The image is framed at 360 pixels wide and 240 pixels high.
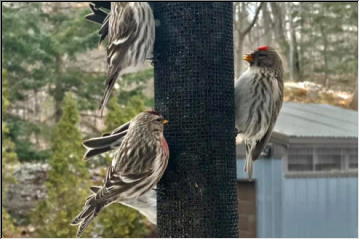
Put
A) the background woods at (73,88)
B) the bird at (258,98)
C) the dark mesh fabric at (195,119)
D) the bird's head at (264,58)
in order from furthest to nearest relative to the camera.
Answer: the background woods at (73,88) → the bird's head at (264,58) → the bird at (258,98) → the dark mesh fabric at (195,119)

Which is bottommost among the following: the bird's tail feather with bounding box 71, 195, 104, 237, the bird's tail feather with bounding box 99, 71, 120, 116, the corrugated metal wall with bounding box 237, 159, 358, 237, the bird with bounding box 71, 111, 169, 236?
the corrugated metal wall with bounding box 237, 159, 358, 237

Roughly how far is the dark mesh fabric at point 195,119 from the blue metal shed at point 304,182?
4.61 metres

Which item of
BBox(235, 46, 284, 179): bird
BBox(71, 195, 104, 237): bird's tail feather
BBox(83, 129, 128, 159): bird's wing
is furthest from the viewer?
BBox(235, 46, 284, 179): bird

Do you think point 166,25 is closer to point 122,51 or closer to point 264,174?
point 122,51

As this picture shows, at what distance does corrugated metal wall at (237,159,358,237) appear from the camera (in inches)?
288

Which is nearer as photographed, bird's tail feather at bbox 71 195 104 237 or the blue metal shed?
bird's tail feather at bbox 71 195 104 237

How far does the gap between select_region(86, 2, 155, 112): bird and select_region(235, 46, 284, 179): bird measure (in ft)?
1.50

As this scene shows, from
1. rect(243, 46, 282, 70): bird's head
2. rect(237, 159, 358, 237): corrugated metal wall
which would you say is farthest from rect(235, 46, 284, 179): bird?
rect(237, 159, 358, 237): corrugated metal wall

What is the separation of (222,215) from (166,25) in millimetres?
787

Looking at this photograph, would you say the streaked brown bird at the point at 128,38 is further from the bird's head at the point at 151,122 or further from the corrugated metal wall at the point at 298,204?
the corrugated metal wall at the point at 298,204

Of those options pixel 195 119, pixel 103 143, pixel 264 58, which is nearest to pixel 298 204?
pixel 264 58

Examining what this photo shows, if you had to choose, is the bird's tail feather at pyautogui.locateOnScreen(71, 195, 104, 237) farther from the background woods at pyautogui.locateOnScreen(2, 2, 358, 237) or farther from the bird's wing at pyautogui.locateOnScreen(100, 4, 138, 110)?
the background woods at pyautogui.locateOnScreen(2, 2, 358, 237)

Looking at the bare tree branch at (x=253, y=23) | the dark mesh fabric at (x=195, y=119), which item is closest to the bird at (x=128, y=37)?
the dark mesh fabric at (x=195, y=119)

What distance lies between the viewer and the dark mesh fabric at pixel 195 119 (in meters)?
2.47
